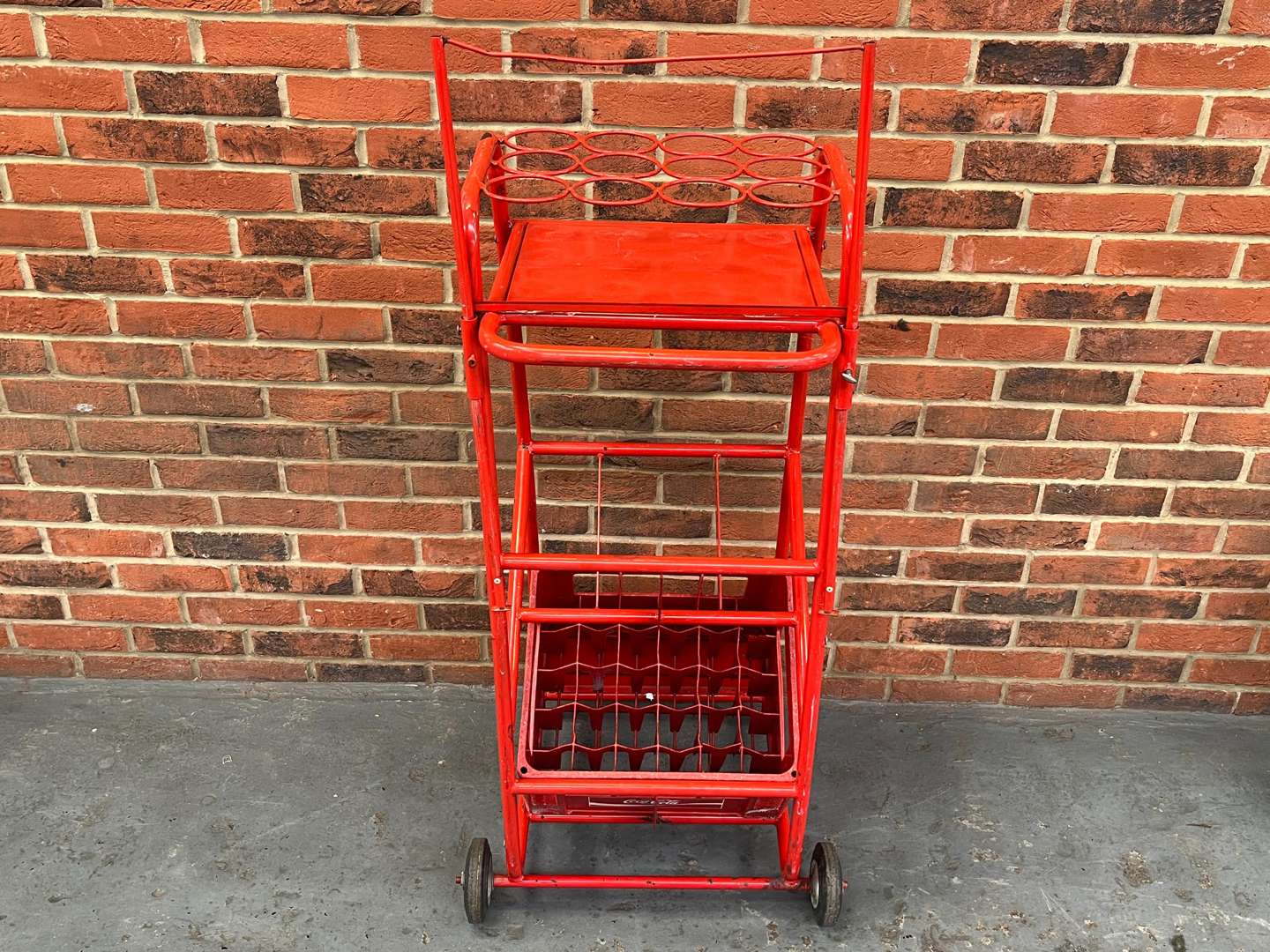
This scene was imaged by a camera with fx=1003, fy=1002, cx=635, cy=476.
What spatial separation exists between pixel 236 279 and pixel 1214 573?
2.24 metres

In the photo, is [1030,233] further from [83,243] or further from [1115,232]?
[83,243]

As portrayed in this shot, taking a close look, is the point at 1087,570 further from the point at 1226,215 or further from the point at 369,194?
the point at 369,194

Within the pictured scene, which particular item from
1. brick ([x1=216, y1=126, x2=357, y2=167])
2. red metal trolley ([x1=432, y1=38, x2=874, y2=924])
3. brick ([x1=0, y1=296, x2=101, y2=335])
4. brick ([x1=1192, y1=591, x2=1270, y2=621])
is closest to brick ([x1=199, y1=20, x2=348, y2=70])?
brick ([x1=216, y1=126, x2=357, y2=167])

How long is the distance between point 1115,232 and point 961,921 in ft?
4.48

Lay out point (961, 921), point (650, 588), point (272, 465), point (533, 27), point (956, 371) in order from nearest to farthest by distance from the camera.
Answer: point (533, 27) < point (961, 921) < point (956, 371) < point (272, 465) < point (650, 588)

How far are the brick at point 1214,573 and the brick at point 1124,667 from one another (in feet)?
0.70

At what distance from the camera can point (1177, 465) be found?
217 cm

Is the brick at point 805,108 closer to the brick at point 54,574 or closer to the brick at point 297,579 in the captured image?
the brick at point 297,579

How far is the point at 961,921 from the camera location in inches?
76.1

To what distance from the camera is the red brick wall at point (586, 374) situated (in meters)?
1.82

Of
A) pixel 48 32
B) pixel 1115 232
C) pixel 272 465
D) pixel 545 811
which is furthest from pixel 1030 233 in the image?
pixel 48 32

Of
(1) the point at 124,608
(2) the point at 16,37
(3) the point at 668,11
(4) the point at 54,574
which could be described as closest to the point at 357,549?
(1) the point at 124,608

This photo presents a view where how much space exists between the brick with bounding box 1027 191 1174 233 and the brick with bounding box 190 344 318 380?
1.49m

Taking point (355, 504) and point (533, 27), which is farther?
point (355, 504)
